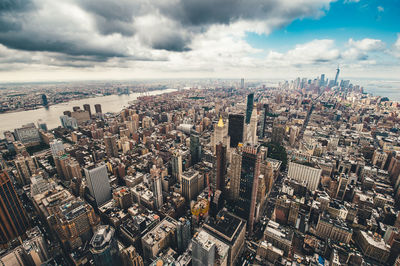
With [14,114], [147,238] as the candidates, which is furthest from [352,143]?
[14,114]

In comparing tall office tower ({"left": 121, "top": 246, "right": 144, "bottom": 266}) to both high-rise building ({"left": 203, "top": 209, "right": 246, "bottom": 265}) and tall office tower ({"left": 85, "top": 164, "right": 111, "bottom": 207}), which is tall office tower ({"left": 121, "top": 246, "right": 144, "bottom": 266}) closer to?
high-rise building ({"left": 203, "top": 209, "right": 246, "bottom": 265})

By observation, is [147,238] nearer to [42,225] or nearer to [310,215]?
[42,225]

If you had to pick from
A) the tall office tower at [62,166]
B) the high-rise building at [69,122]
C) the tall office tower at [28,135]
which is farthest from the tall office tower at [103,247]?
the high-rise building at [69,122]

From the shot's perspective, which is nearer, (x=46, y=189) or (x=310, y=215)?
(x=310, y=215)

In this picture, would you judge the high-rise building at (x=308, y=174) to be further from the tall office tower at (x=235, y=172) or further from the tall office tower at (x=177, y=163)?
the tall office tower at (x=177, y=163)

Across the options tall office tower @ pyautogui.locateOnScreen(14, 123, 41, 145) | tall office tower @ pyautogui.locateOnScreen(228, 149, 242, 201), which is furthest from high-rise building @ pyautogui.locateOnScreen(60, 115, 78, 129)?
tall office tower @ pyautogui.locateOnScreen(228, 149, 242, 201)

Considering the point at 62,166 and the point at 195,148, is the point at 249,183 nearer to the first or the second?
the point at 195,148

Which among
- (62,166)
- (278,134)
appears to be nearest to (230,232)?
(62,166)
